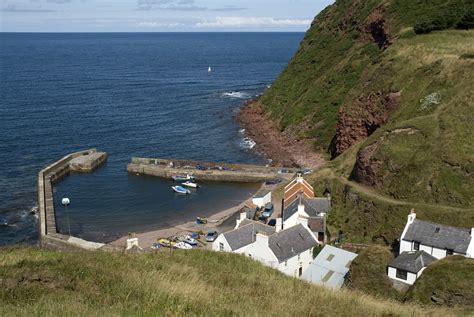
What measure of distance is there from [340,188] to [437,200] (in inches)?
408

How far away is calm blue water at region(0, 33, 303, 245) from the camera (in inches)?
2346

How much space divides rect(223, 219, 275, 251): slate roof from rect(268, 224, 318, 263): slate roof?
1893mm

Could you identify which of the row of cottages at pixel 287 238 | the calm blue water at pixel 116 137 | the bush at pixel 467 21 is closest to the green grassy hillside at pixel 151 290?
A: the row of cottages at pixel 287 238

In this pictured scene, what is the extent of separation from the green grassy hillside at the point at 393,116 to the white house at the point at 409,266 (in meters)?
7.70

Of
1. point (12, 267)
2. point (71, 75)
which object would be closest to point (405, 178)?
point (12, 267)

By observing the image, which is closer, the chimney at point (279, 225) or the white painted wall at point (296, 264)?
the white painted wall at point (296, 264)

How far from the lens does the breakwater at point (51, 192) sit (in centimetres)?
4819

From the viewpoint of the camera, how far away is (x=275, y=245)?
37500 millimetres

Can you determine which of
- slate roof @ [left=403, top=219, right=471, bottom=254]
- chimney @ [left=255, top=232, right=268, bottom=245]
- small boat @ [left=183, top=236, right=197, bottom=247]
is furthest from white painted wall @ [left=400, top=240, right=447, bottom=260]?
small boat @ [left=183, top=236, right=197, bottom=247]

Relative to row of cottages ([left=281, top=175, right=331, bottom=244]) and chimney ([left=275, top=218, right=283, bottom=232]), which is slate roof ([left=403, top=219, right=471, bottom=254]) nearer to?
row of cottages ([left=281, top=175, right=331, bottom=244])

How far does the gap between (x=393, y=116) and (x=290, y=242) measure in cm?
2658

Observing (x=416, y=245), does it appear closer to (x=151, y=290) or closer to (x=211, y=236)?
(x=211, y=236)

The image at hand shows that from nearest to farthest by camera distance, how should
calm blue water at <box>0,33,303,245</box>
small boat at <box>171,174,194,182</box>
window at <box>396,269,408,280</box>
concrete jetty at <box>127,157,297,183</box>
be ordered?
1. window at <box>396,269,408,280</box>
2. calm blue water at <box>0,33,303,245</box>
3. small boat at <box>171,174,194,182</box>
4. concrete jetty at <box>127,157,297,183</box>

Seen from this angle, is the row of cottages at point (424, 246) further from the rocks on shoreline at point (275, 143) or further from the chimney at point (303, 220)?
the rocks on shoreline at point (275, 143)
